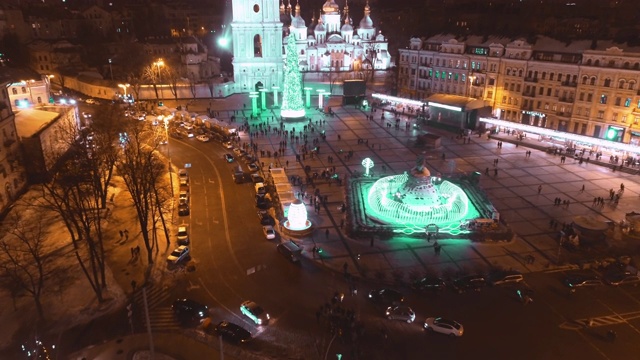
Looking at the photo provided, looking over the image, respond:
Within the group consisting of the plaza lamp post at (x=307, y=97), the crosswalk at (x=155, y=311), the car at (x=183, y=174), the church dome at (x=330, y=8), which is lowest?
the crosswalk at (x=155, y=311)

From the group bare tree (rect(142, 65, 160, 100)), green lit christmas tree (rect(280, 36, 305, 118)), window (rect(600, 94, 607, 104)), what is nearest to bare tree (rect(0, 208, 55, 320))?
green lit christmas tree (rect(280, 36, 305, 118))

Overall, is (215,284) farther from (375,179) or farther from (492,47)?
(492,47)

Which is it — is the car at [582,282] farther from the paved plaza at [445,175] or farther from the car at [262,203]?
the car at [262,203]

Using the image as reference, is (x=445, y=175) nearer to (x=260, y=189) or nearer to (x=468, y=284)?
(x=260, y=189)

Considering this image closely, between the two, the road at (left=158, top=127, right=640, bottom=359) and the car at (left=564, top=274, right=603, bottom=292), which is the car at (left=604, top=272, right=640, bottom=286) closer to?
the road at (left=158, top=127, right=640, bottom=359)

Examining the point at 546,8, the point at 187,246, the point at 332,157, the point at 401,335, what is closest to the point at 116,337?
the point at 187,246

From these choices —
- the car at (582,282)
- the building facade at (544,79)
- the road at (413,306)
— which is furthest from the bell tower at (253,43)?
the car at (582,282)
